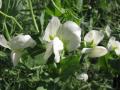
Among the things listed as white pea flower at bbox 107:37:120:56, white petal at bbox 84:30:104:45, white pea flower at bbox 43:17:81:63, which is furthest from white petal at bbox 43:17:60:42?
white pea flower at bbox 107:37:120:56

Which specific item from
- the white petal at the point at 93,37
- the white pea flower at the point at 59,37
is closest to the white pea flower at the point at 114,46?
the white petal at the point at 93,37

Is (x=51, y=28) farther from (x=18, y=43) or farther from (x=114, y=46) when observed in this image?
(x=114, y=46)

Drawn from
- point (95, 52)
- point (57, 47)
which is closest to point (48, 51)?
point (57, 47)

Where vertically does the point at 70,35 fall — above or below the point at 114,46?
above

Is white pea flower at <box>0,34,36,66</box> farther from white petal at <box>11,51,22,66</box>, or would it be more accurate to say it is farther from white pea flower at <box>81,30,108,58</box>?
white pea flower at <box>81,30,108,58</box>

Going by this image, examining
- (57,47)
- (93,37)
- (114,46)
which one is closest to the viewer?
(57,47)

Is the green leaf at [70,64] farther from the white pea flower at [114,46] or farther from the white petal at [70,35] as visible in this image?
the white pea flower at [114,46]

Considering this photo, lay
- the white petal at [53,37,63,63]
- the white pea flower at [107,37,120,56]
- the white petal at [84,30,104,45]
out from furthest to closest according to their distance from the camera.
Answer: the white pea flower at [107,37,120,56] → the white petal at [84,30,104,45] → the white petal at [53,37,63,63]
